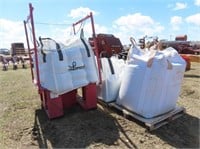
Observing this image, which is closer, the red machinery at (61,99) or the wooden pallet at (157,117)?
the wooden pallet at (157,117)

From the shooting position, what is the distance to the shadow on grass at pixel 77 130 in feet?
9.66

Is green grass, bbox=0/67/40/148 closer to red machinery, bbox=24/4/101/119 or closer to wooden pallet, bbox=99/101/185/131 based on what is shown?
red machinery, bbox=24/4/101/119

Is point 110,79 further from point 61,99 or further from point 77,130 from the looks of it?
point 77,130

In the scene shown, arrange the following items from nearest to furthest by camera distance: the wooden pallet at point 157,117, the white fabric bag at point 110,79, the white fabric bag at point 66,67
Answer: the wooden pallet at point 157,117 → the white fabric bag at point 66,67 → the white fabric bag at point 110,79

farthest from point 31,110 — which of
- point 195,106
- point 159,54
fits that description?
point 195,106

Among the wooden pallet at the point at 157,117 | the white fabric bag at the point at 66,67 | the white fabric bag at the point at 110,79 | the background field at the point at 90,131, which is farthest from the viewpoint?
the white fabric bag at the point at 110,79

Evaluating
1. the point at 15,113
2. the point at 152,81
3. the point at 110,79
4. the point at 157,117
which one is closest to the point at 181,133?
the point at 157,117

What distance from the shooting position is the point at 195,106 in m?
4.24

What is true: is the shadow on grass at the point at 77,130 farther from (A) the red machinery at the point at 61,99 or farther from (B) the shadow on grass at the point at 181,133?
(B) the shadow on grass at the point at 181,133

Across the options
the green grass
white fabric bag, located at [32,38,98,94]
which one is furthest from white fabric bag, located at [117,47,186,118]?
the green grass

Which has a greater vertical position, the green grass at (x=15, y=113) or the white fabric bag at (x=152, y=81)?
the white fabric bag at (x=152, y=81)

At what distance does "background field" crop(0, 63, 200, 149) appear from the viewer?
9.64ft

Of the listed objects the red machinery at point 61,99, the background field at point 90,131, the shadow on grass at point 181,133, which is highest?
the red machinery at point 61,99

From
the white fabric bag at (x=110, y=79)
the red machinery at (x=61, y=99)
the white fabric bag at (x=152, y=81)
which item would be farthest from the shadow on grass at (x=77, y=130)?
the white fabric bag at (x=152, y=81)
